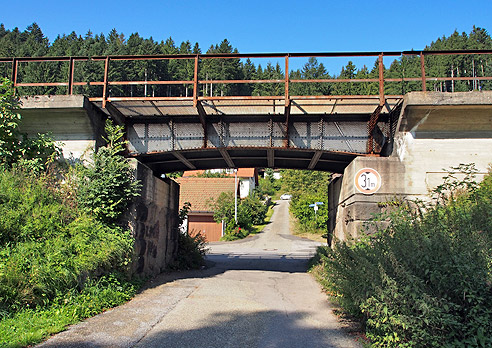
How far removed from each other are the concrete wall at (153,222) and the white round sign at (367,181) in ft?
19.0

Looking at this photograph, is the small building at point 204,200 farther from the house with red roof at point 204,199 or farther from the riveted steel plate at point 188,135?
the riveted steel plate at point 188,135

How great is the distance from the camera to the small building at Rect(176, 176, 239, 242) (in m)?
38.2

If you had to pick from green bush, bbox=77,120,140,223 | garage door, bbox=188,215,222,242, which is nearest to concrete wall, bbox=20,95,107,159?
green bush, bbox=77,120,140,223

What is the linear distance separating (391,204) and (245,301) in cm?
424

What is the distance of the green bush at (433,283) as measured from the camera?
14.9 ft

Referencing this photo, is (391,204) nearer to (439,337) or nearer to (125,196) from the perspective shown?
(439,337)

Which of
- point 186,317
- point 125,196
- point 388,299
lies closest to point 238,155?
point 125,196

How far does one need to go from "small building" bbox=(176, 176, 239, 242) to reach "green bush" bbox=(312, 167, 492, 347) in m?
30.2

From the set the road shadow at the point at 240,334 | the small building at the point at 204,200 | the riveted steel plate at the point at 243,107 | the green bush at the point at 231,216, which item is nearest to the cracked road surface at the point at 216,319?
the road shadow at the point at 240,334

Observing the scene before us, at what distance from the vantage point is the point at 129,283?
948cm

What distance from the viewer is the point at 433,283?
15.9ft

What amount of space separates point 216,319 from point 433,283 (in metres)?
3.91

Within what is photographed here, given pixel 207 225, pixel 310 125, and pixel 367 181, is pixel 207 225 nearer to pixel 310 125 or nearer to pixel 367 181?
pixel 310 125

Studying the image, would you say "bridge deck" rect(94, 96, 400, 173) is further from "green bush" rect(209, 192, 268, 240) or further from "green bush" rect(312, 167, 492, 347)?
"green bush" rect(209, 192, 268, 240)
